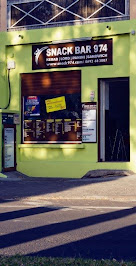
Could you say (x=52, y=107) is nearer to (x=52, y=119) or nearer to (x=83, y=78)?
(x=52, y=119)

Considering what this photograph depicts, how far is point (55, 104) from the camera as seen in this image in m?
20.8

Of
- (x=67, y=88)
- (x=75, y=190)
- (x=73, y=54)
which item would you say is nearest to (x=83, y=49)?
(x=73, y=54)

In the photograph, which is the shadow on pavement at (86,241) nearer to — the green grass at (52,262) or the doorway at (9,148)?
the green grass at (52,262)

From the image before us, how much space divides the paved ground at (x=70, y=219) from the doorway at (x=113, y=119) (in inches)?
123

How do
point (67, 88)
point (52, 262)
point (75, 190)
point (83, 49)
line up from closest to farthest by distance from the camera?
point (52, 262), point (75, 190), point (83, 49), point (67, 88)

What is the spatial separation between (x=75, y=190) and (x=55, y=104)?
251 inches

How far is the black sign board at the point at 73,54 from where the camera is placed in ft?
65.1

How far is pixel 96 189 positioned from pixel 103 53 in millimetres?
6414

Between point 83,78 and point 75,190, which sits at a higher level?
point 83,78

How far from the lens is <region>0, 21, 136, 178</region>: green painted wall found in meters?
19.4

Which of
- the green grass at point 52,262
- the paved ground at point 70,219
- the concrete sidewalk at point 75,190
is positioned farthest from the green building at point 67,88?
the green grass at point 52,262

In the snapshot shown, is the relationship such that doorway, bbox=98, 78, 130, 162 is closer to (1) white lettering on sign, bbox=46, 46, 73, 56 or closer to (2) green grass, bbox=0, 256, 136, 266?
(1) white lettering on sign, bbox=46, 46, 73, 56

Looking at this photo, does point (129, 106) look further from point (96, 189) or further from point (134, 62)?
point (96, 189)

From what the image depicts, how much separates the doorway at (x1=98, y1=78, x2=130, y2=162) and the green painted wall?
35 cm
